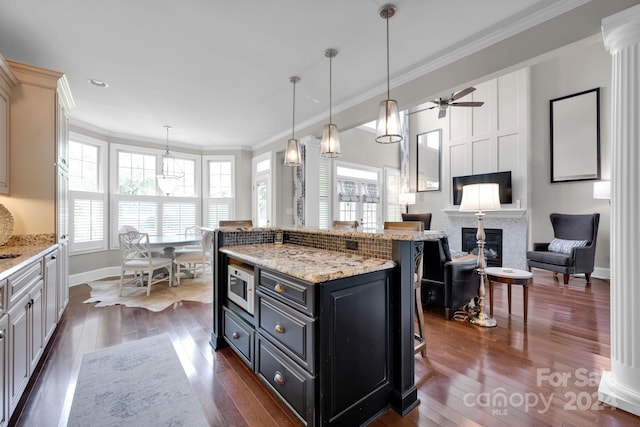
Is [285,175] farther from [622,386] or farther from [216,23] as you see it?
[622,386]

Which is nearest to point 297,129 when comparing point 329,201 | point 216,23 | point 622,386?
point 329,201

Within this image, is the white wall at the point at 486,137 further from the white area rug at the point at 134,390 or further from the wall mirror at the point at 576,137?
the white area rug at the point at 134,390

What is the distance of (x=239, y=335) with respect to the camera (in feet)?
7.07

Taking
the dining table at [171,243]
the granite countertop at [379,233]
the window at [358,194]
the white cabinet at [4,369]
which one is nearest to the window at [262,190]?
the window at [358,194]

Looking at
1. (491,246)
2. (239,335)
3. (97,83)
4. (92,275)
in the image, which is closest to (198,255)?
(92,275)

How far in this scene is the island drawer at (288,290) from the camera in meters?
1.42

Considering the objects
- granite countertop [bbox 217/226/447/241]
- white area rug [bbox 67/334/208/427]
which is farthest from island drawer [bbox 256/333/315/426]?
granite countertop [bbox 217/226/447/241]

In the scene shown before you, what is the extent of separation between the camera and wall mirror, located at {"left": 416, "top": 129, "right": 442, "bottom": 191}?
23.4 ft

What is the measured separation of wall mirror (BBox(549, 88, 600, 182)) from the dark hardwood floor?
108 inches

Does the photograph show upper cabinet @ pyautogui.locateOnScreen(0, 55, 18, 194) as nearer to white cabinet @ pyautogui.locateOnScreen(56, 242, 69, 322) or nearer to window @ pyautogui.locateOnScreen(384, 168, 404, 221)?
white cabinet @ pyautogui.locateOnScreen(56, 242, 69, 322)

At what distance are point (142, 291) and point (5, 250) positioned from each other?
7.14 feet

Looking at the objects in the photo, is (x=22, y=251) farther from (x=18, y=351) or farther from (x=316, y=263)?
(x=316, y=263)

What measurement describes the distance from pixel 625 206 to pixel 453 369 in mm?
1534

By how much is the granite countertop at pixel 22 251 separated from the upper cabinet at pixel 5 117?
1.53ft
